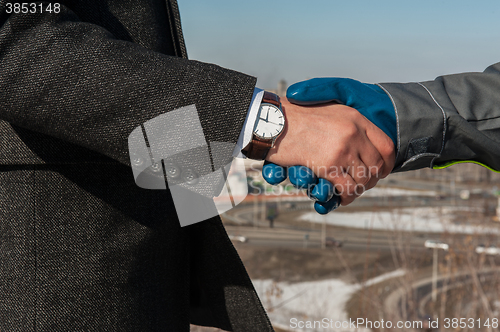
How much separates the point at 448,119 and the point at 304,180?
53 cm

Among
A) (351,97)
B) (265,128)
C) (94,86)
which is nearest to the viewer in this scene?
(94,86)

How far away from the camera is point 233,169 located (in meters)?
1.00

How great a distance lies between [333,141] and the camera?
96 cm

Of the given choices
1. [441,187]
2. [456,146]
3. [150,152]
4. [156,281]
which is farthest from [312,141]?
[441,187]

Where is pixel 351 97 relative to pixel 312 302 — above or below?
above

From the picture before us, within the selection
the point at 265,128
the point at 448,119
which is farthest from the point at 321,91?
the point at 448,119

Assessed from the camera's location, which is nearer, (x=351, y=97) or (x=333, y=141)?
(x=333, y=141)

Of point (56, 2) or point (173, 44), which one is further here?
point (173, 44)

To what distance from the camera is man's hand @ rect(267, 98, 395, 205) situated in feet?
3.15

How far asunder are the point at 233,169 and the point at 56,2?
1.94 ft

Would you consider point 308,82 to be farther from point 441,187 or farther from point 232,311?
point 441,187

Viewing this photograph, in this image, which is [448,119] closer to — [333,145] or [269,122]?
[333,145]

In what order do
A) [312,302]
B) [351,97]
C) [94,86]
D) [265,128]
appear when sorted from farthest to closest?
[312,302] < [351,97] < [265,128] < [94,86]

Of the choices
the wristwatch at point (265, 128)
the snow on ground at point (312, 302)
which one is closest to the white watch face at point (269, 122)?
the wristwatch at point (265, 128)
